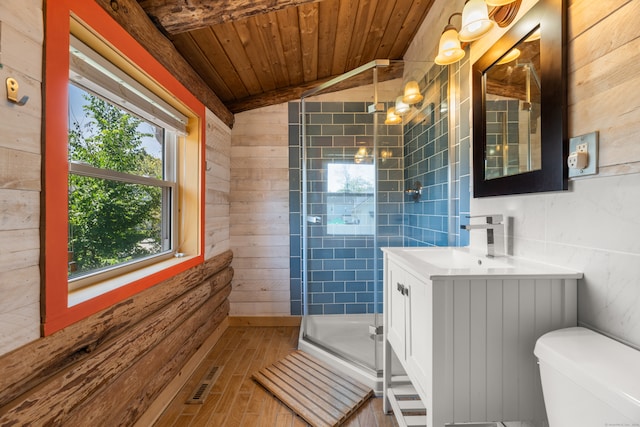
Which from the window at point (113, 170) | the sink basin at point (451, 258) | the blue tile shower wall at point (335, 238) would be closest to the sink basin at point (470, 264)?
the sink basin at point (451, 258)

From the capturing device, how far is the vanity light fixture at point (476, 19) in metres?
1.23

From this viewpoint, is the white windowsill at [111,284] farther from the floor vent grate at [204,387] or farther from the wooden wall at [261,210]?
the wooden wall at [261,210]

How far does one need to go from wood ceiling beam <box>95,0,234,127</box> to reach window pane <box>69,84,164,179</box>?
365 millimetres

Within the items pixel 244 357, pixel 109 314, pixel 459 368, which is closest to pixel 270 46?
pixel 109 314

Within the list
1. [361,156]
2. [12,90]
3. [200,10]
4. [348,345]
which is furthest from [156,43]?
[348,345]

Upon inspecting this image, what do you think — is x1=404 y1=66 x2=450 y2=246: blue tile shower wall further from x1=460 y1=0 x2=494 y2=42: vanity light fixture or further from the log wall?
the log wall

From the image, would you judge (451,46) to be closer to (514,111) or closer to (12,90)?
(514,111)

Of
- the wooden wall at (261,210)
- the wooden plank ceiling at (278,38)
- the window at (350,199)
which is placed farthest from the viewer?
the wooden wall at (261,210)

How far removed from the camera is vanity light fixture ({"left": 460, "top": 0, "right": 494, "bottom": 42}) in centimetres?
123

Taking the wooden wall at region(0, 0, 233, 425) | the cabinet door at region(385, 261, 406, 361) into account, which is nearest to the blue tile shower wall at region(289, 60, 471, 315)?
the cabinet door at region(385, 261, 406, 361)

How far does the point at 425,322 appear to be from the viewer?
3.34 ft

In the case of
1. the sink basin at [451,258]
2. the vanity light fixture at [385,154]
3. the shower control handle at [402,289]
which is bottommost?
the shower control handle at [402,289]

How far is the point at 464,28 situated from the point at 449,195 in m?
0.95

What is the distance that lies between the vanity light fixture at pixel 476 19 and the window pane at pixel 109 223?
189cm
